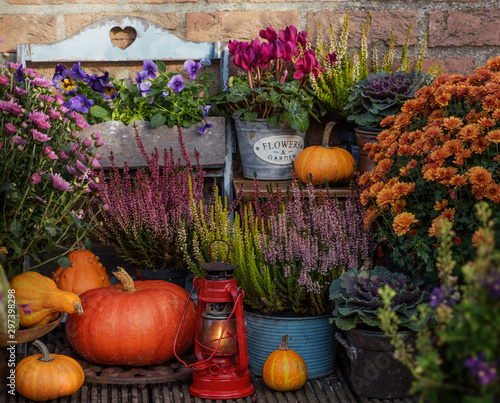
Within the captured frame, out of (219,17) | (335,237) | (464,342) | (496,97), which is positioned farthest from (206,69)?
(464,342)

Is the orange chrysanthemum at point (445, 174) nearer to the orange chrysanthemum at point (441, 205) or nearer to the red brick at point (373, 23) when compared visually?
the orange chrysanthemum at point (441, 205)

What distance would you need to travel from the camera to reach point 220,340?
2076 mm

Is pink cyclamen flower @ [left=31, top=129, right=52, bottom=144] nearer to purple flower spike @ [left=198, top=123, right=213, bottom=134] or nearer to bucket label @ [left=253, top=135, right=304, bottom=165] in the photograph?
purple flower spike @ [left=198, top=123, right=213, bottom=134]

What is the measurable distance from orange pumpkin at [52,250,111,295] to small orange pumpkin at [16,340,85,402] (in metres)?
0.49

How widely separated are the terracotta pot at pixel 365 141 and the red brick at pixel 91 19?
1067 millimetres

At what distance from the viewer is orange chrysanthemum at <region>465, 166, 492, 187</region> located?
178 cm

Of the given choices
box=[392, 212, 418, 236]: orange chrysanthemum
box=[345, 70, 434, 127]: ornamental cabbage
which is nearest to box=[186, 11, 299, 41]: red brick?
box=[345, 70, 434, 127]: ornamental cabbage

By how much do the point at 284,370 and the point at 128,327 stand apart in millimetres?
609

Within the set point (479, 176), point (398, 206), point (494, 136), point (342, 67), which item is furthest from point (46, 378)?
point (342, 67)

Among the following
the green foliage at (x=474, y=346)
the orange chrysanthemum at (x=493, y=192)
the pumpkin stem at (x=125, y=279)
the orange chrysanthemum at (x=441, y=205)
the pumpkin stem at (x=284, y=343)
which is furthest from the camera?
the pumpkin stem at (x=125, y=279)

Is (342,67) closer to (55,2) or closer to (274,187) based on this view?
(274,187)

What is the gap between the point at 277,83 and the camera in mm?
2641

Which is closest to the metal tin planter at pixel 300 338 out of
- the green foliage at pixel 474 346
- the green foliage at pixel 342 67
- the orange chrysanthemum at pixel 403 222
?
the orange chrysanthemum at pixel 403 222

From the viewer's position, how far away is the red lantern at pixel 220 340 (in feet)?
6.77
